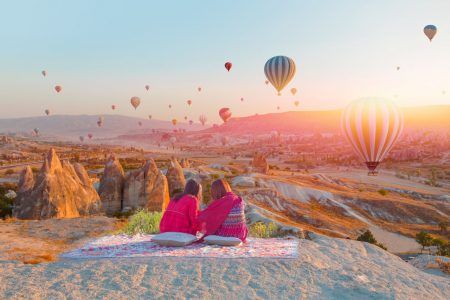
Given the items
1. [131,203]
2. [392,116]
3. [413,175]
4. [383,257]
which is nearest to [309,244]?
[383,257]

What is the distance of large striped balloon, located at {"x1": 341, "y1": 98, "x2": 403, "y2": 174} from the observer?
30.8 m

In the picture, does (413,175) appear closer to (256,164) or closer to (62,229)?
(256,164)

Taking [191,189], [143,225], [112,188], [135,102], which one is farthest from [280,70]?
[135,102]

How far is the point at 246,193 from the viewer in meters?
41.5

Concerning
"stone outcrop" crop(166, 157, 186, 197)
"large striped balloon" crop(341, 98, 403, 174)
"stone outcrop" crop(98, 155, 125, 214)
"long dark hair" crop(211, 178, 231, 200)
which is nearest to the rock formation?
Result: "stone outcrop" crop(98, 155, 125, 214)

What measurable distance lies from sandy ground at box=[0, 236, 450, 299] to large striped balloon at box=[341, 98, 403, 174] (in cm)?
2096

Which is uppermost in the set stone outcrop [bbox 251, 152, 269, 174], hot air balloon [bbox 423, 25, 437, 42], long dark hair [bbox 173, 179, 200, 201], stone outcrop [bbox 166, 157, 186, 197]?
hot air balloon [bbox 423, 25, 437, 42]

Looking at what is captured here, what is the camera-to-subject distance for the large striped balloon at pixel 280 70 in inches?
1895

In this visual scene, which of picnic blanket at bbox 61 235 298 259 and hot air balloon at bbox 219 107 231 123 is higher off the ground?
hot air balloon at bbox 219 107 231 123

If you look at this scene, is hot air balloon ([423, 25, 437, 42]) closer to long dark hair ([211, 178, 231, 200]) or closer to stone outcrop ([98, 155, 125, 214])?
stone outcrop ([98, 155, 125, 214])

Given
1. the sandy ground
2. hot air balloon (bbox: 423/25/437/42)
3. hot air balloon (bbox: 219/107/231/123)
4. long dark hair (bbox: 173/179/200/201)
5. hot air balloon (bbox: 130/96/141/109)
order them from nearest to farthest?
the sandy ground, long dark hair (bbox: 173/179/200/201), hot air balloon (bbox: 423/25/437/42), hot air balloon (bbox: 219/107/231/123), hot air balloon (bbox: 130/96/141/109)

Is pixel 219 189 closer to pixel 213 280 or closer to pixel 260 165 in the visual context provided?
pixel 213 280

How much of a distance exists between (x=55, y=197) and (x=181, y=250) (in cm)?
1174

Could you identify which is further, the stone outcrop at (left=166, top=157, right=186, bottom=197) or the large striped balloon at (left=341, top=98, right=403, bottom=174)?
the large striped balloon at (left=341, top=98, right=403, bottom=174)
